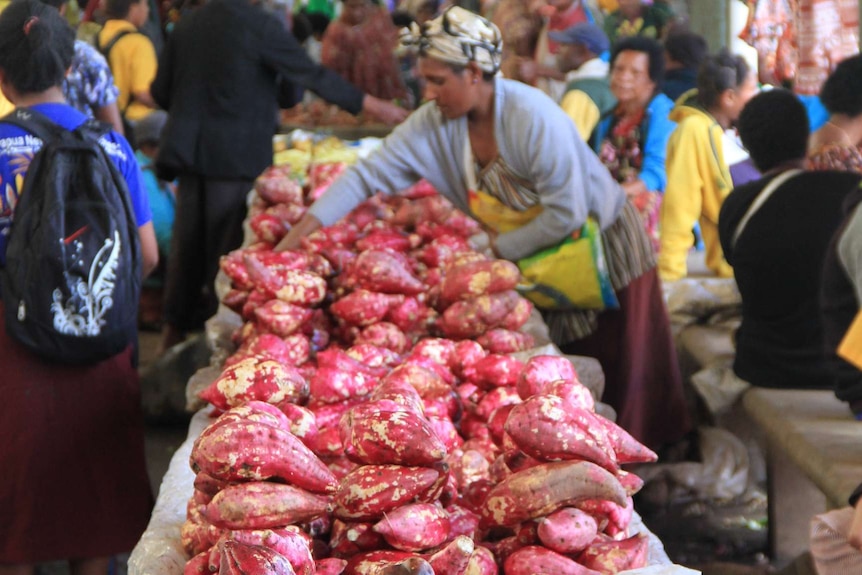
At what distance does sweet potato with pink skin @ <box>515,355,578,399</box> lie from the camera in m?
1.73

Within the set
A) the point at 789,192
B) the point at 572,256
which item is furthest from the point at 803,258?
the point at 572,256

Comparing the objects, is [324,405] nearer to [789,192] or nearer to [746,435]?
[789,192]

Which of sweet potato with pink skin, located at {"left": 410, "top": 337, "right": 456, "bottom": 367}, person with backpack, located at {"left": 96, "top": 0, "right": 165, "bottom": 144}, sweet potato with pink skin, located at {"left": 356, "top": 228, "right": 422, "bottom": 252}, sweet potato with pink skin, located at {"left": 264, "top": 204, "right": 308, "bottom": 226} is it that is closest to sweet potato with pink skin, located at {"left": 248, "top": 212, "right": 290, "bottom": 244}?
sweet potato with pink skin, located at {"left": 264, "top": 204, "right": 308, "bottom": 226}

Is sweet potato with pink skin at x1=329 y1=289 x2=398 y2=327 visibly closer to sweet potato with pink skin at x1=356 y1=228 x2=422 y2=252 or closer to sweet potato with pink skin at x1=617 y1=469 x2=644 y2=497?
sweet potato with pink skin at x1=356 y1=228 x2=422 y2=252

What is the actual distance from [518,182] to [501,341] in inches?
38.4

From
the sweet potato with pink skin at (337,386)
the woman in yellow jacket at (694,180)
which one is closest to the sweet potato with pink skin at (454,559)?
the sweet potato with pink skin at (337,386)

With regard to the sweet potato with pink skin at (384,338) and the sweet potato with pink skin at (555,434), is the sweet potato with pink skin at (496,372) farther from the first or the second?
the sweet potato with pink skin at (555,434)

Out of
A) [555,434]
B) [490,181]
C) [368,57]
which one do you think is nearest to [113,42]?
[368,57]

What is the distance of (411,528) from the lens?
1.33m

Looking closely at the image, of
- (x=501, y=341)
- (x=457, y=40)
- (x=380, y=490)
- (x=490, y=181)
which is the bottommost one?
(x=501, y=341)

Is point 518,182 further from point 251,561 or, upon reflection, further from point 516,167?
point 251,561

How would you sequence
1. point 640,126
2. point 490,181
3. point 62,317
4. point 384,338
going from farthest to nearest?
point 640,126, point 490,181, point 62,317, point 384,338

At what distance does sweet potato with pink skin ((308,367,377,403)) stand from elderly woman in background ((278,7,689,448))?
1.22 meters

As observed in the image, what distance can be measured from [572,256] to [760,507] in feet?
4.86
